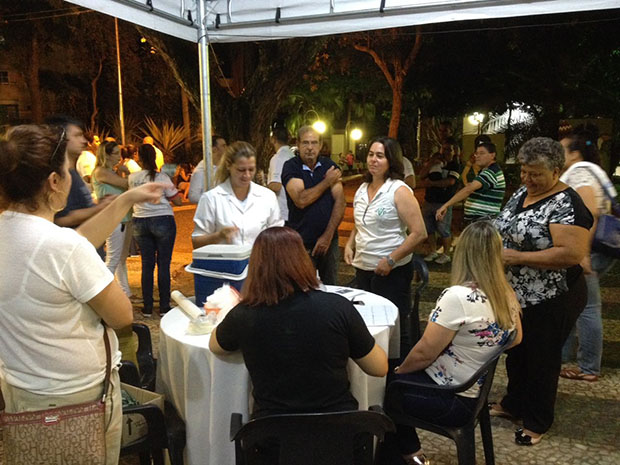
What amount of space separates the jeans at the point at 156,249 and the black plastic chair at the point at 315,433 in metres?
3.82

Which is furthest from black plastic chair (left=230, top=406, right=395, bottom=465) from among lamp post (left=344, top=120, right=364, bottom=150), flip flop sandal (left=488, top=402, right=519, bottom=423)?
lamp post (left=344, top=120, right=364, bottom=150)

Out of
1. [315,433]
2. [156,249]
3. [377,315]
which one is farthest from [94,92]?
[315,433]

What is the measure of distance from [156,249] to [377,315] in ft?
11.6

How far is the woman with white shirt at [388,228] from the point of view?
3.54 meters

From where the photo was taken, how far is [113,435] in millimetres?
1934

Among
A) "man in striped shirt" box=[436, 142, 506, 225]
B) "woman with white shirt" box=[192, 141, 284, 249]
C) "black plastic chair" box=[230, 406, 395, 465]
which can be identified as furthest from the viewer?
"man in striped shirt" box=[436, 142, 506, 225]

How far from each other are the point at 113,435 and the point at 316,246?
98.0 inches

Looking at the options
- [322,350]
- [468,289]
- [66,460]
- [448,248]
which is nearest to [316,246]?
[468,289]

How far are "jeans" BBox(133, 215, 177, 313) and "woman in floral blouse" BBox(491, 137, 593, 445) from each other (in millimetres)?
3481

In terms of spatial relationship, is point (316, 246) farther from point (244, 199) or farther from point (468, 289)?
point (468, 289)

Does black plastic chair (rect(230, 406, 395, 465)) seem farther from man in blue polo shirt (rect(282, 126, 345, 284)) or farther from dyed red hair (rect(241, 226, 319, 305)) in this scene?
man in blue polo shirt (rect(282, 126, 345, 284))

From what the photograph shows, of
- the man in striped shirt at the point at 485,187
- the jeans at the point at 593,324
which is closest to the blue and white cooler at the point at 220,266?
the jeans at the point at 593,324

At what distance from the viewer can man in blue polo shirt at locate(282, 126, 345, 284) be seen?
421 cm

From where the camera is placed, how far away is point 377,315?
2705mm
